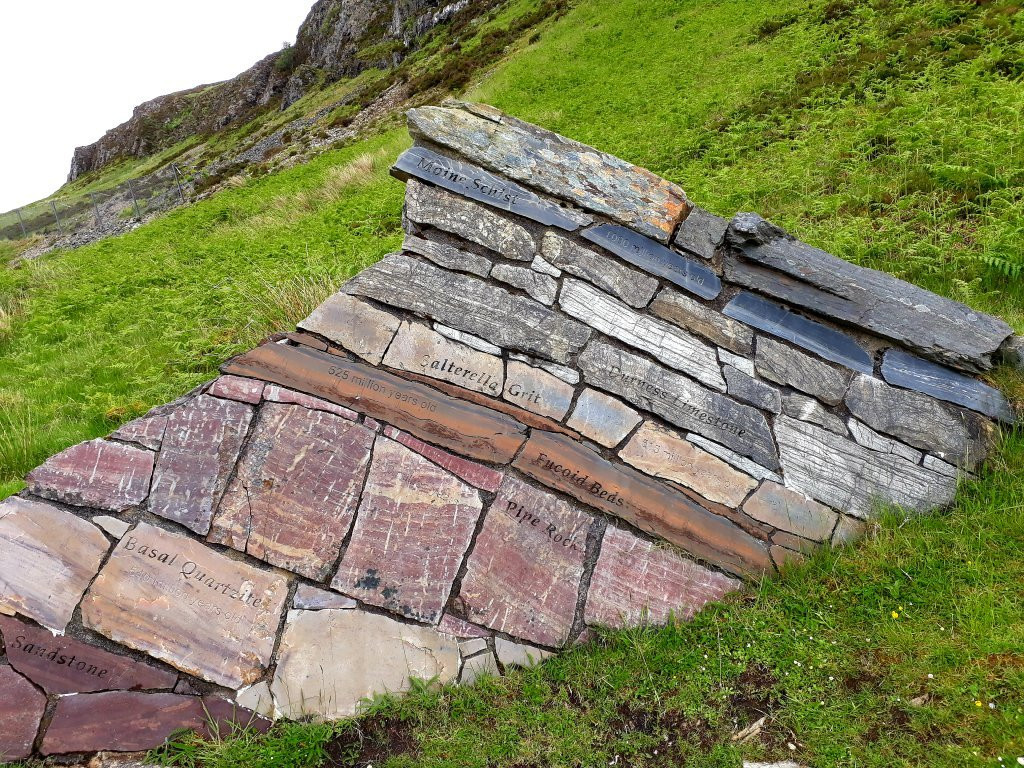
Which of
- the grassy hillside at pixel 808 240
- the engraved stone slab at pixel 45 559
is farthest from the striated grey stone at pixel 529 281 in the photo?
the engraved stone slab at pixel 45 559

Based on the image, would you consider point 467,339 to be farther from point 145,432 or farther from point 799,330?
point 799,330

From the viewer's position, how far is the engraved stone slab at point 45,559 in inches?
109

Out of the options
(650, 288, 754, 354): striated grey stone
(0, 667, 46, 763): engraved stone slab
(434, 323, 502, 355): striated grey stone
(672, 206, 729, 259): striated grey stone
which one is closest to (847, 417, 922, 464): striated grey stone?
(650, 288, 754, 354): striated grey stone

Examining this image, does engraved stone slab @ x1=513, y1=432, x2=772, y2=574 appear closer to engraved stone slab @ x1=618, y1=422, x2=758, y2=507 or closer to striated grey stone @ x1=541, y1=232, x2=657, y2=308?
engraved stone slab @ x1=618, y1=422, x2=758, y2=507

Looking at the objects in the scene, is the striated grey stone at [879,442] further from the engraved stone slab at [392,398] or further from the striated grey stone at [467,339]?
the striated grey stone at [467,339]

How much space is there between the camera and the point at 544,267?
13.3ft

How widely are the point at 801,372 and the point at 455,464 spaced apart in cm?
249

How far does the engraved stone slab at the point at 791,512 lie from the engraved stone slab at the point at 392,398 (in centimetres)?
155

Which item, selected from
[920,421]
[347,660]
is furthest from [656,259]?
[347,660]

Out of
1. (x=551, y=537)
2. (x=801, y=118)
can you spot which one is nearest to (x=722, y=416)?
(x=551, y=537)

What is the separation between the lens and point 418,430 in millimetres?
3438

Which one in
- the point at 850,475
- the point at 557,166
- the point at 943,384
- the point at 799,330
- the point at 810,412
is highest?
the point at 557,166

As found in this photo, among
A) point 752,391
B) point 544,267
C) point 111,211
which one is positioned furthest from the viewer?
point 111,211

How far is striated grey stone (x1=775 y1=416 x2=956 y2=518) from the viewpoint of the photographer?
3.67m
